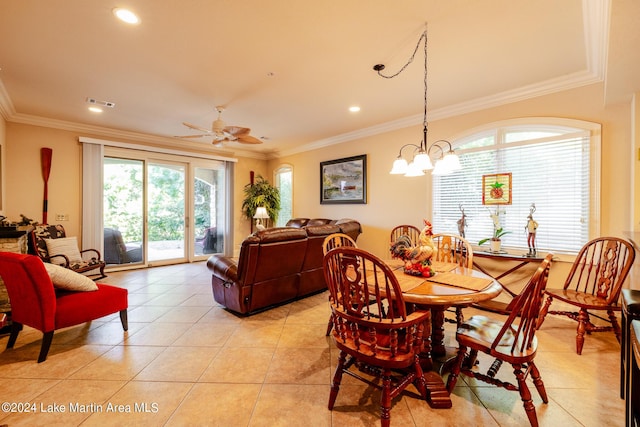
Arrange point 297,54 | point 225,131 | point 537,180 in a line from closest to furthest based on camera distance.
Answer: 1. point 297,54
2. point 537,180
3. point 225,131

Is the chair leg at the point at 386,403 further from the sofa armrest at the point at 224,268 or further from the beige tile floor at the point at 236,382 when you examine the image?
the sofa armrest at the point at 224,268

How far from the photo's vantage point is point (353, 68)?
290 cm

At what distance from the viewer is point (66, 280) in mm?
2383

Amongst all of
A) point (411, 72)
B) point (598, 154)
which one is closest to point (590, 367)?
point (598, 154)

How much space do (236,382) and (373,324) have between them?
3.89 feet

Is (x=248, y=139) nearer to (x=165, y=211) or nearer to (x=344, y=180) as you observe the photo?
(x=344, y=180)

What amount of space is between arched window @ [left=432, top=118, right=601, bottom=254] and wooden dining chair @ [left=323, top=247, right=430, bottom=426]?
2.73m

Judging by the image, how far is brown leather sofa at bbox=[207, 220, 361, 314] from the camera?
9.62 feet

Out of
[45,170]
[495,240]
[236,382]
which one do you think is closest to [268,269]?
[236,382]

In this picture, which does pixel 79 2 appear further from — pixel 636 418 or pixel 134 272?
pixel 134 272

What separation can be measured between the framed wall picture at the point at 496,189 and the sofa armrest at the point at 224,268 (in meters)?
3.41

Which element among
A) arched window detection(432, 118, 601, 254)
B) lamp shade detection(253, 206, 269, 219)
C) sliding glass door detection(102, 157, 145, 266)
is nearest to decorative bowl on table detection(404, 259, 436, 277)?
arched window detection(432, 118, 601, 254)

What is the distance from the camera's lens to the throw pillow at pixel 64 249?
416cm

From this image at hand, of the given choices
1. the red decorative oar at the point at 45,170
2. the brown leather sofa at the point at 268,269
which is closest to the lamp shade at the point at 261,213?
the brown leather sofa at the point at 268,269
